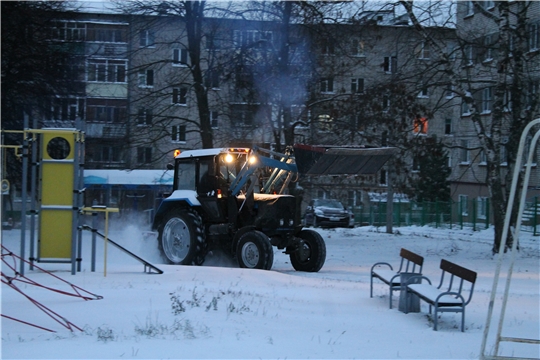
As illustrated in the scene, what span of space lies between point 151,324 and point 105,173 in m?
28.8

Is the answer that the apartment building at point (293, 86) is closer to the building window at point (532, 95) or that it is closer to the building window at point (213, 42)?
the building window at point (213, 42)

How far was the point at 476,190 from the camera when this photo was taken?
1769 inches

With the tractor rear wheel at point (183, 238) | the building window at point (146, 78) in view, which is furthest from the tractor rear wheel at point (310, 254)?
the building window at point (146, 78)

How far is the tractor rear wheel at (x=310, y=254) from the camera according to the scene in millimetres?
16156

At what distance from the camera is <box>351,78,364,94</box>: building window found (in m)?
23.3

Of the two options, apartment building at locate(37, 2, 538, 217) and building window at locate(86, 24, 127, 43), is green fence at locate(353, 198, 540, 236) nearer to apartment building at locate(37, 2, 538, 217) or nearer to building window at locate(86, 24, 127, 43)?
apartment building at locate(37, 2, 538, 217)

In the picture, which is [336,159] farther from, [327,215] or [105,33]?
[105,33]

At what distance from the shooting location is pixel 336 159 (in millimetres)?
14594

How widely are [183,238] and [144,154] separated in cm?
1100

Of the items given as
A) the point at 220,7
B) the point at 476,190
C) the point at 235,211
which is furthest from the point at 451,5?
the point at 476,190

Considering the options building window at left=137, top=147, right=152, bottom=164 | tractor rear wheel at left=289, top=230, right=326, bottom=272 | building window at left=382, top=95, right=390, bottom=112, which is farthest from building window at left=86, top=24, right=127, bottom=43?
tractor rear wheel at left=289, top=230, right=326, bottom=272

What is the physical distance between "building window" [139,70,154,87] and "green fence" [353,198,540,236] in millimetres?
17188

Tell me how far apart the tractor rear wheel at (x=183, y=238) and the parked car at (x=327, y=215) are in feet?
77.4

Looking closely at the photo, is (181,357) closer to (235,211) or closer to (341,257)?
(235,211)
